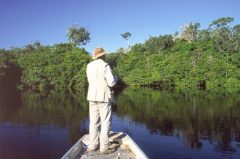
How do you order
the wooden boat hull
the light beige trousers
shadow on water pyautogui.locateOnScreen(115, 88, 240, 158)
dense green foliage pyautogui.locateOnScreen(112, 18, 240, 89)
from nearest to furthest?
the wooden boat hull < the light beige trousers < shadow on water pyautogui.locateOnScreen(115, 88, 240, 158) < dense green foliage pyautogui.locateOnScreen(112, 18, 240, 89)

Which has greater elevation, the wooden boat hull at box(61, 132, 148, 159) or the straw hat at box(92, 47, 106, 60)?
the straw hat at box(92, 47, 106, 60)

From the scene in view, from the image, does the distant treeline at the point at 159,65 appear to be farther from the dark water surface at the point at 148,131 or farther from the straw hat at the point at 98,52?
the straw hat at the point at 98,52

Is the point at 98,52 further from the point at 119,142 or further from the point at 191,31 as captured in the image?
the point at 191,31

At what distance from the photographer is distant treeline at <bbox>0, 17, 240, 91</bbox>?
252 ft

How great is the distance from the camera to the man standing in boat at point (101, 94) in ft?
29.3

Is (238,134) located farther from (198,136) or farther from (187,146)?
(187,146)

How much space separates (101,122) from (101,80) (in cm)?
115

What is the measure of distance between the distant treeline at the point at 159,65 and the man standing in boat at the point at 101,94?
68.3m

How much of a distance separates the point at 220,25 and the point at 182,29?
2676cm

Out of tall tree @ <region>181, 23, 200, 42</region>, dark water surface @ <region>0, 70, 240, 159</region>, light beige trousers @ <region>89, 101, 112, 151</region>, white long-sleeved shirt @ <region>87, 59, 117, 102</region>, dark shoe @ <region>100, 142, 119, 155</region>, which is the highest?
tall tree @ <region>181, 23, 200, 42</region>

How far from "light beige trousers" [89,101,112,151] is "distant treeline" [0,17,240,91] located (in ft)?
224

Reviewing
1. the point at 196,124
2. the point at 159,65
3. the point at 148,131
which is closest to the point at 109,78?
the point at 148,131

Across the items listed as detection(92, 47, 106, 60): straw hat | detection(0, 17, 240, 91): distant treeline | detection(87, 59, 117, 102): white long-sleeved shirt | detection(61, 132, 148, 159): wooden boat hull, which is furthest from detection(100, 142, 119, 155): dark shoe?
detection(0, 17, 240, 91): distant treeline

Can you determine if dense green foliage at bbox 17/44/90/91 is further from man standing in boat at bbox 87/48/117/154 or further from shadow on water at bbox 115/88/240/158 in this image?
man standing in boat at bbox 87/48/117/154
